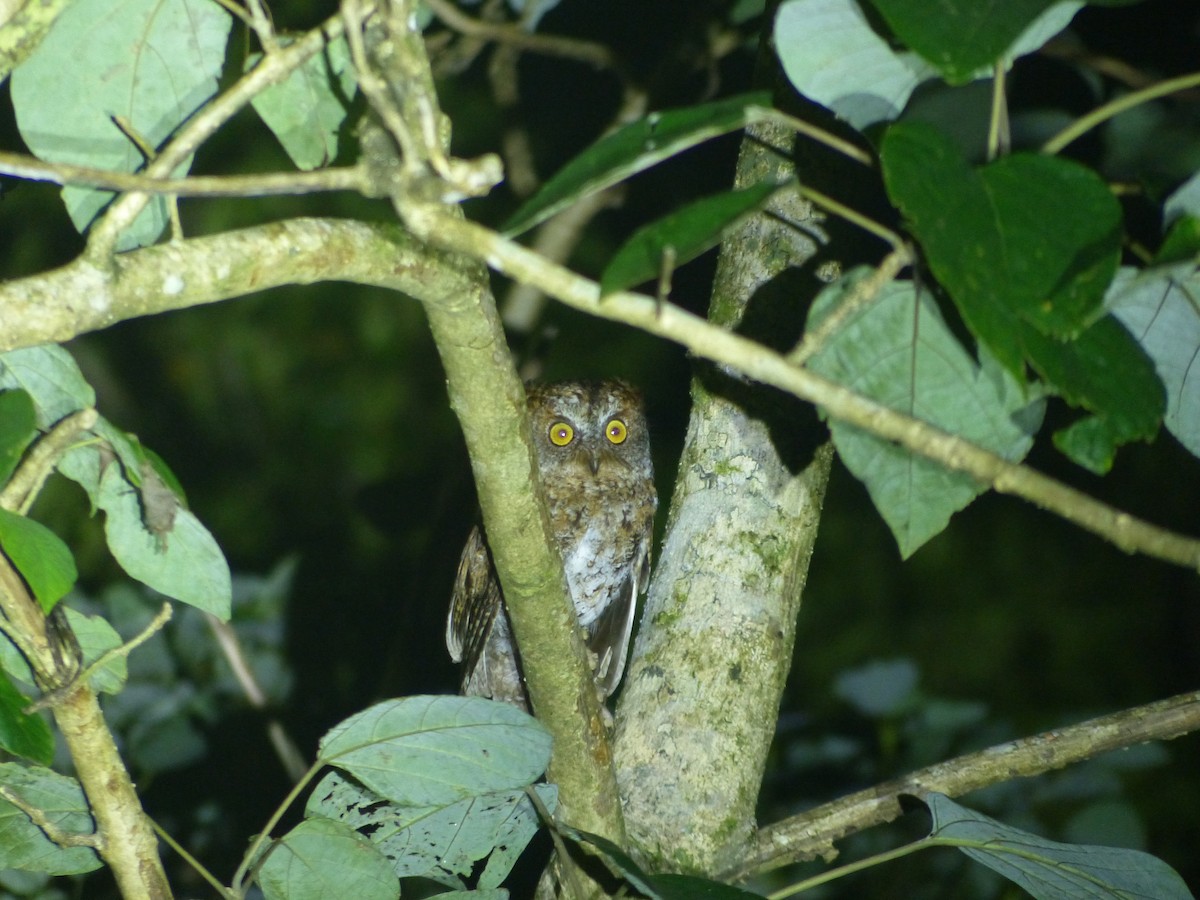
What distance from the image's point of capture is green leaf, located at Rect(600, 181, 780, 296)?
686mm

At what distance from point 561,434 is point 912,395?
2.21 m

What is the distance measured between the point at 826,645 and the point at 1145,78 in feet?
14.0

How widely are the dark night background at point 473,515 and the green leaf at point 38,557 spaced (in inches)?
69.8

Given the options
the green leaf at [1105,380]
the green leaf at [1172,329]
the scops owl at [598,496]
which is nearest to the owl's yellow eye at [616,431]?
the scops owl at [598,496]

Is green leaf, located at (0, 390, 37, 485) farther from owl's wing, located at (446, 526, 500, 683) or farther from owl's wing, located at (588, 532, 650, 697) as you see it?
owl's wing, located at (588, 532, 650, 697)

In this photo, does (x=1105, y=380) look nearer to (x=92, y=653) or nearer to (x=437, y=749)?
(x=437, y=749)

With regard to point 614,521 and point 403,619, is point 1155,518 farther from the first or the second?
point 403,619

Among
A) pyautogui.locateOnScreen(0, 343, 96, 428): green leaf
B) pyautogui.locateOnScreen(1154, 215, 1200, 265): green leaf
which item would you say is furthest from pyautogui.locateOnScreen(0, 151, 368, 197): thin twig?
pyautogui.locateOnScreen(1154, 215, 1200, 265): green leaf

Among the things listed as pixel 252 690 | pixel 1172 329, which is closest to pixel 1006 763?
pixel 1172 329

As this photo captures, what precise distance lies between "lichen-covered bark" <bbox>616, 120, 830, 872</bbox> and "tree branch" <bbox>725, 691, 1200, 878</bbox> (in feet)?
0.43

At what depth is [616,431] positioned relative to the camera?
123 inches

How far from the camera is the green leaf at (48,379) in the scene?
1058 millimetres

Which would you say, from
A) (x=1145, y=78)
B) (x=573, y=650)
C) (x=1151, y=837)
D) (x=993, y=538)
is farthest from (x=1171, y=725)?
(x=993, y=538)

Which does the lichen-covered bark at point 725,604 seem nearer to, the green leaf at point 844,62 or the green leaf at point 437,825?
the green leaf at point 437,825
